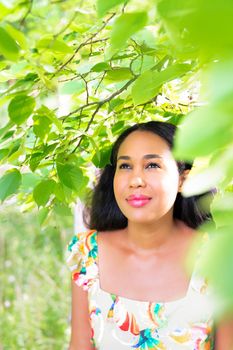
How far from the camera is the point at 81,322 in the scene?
174 centimetres

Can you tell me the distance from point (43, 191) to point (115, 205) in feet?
1.79

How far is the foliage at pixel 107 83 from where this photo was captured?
32 cm

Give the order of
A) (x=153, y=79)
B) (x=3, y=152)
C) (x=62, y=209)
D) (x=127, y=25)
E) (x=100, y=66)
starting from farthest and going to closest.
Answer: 1. (x=62, y=209)
2. (x=3, y=152)
3. (x=100, y=66)
4. (x=153, y=79)
5. (x=127, y=25)

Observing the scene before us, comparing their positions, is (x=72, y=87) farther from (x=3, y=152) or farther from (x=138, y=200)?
(x=138, y=200)

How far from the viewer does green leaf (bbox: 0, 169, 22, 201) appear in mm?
1160

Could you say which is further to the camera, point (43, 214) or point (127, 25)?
point (43, 214)

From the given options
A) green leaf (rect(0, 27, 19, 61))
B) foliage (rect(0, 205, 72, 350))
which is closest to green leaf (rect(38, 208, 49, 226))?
green leaf (rect(0, 27, 19, 61))

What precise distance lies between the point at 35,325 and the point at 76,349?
6.88 feet

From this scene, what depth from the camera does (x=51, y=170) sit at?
1.32m

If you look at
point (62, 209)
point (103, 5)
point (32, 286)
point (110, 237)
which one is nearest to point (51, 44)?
point (103, 5)

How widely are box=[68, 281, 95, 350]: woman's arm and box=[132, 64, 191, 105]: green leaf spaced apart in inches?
37.3

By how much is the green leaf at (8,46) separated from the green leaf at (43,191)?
0.65m

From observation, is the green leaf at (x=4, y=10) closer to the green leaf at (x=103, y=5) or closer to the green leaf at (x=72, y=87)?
the green leaf at (x=103, y=5)

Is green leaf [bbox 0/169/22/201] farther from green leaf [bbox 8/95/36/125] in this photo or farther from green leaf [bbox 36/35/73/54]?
green leaf [bbox 36/35/73/54]
